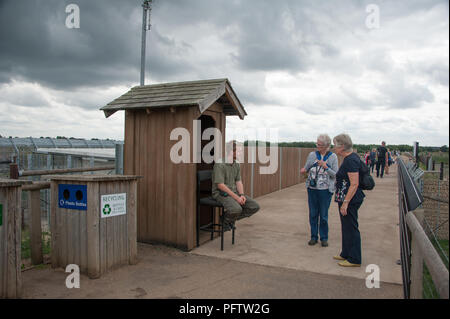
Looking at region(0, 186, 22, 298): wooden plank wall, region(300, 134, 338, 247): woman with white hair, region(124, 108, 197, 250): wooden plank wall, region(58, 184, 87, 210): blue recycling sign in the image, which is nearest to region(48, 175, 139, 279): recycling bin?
region(58, 184, 87, 210): blue recycling sign

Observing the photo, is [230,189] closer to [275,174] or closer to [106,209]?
[106,209]

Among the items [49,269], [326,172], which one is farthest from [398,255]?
[49,269]

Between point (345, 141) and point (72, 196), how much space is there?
147 inches

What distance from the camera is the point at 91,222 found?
4.54 m

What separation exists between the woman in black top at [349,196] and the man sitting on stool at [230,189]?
160 centimetres

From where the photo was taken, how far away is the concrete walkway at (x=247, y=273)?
13.7ft

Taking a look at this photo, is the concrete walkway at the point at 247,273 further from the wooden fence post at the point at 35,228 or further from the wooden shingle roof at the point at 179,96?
the wooden shingle roof at the point at 179,96

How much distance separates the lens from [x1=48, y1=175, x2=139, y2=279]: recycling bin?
4574 mm

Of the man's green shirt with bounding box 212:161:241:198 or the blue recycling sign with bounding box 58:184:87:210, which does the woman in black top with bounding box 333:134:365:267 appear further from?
the blue recycling sign with bounding box 58:184:87:210

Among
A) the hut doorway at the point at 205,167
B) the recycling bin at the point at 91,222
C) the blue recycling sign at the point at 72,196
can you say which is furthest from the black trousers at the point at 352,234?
the blue recycling sign at the point at 72,196

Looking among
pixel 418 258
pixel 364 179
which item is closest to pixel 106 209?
pixel 364 179

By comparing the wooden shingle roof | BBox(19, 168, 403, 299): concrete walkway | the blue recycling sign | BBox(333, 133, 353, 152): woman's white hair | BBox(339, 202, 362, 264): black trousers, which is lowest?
BBox(19, 168, 403, 299): concrete walkway
